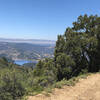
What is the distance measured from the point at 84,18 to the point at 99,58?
15.1 ft

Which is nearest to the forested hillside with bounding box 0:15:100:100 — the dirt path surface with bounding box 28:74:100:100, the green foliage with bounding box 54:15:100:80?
the green foliage with bounding box 54:15:100:80

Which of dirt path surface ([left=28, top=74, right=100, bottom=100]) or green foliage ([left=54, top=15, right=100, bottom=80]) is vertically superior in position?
green foliage ([left=54, top=15, right=100, bottom=80])

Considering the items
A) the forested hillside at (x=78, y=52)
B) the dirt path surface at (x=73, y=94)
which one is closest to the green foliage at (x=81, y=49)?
the forested hillside at (x=78, y=52)

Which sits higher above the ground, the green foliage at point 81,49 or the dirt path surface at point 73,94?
the green foliage at point 81,49

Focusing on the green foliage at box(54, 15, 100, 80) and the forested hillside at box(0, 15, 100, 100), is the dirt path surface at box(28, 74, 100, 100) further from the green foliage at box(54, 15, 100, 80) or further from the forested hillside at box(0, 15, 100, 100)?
the green foliage at box(54, 15, 100, 80)

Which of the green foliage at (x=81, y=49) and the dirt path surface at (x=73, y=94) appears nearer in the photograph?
the dirt path surface at (x=73, y=94)

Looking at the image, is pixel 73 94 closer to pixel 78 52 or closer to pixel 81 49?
pixel 78 52

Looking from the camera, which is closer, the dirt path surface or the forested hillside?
the dirt path surface

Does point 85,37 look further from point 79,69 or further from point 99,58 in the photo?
point 79,69

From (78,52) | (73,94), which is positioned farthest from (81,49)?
(73,94)

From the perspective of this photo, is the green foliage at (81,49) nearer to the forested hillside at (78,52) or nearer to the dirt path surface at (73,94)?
the forested hillside at (78,52)

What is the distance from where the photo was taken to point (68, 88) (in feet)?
20.3

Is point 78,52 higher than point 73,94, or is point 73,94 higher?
point 78,52

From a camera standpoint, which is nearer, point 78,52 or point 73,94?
Answer: point 73,94
